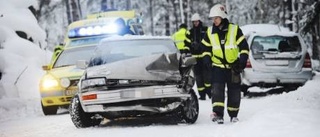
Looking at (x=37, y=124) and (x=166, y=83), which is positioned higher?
(x=166, y=83)

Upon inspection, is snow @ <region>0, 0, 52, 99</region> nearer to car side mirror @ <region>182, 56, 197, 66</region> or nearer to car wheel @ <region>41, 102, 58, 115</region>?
car wheel @ <region>41, 102, 58, 115</region>

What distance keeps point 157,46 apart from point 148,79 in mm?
1511

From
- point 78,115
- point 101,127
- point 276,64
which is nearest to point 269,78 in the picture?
point 276,64

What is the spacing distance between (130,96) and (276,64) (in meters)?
5.99

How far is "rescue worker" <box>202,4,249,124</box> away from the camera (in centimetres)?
819

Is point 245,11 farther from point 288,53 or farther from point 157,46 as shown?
point 157,46

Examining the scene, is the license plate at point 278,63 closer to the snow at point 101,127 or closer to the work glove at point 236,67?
→ the snow at point 101,127

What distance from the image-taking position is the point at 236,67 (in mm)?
8172

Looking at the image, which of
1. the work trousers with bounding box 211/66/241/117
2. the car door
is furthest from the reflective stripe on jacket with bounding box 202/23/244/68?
the car door

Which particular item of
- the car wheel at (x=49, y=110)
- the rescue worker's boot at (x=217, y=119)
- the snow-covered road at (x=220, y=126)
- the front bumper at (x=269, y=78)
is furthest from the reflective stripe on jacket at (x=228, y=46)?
the front bumper at (x=269, y=78)

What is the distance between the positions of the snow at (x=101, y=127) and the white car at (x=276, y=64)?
1.27ft

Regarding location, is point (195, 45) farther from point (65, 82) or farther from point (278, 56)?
point (65, 82)

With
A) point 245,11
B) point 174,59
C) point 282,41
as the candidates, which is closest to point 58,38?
point 245,11

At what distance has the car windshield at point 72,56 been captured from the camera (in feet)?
40.6
